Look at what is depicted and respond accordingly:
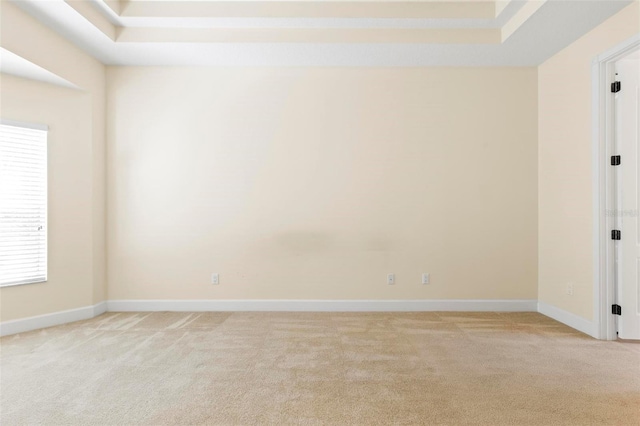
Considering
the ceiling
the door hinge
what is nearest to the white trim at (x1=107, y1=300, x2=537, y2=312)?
the door hinge

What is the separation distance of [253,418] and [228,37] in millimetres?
3836

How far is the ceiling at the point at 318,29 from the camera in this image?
3754 mm

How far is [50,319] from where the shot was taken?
4.08 metres

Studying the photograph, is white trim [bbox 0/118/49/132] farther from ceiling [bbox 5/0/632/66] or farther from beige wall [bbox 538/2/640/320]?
beige wall [bbox 538/2/640/320]

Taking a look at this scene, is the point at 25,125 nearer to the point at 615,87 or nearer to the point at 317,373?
the point at 317,373

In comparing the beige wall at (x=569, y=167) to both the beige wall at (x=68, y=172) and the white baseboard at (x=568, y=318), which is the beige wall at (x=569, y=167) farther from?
the beige wall at (x=68, y=172)

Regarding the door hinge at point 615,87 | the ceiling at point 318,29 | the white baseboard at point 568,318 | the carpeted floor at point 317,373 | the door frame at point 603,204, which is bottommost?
the carpeted floor at point 317,373

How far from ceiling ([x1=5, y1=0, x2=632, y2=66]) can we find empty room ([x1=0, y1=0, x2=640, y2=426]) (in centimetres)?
3

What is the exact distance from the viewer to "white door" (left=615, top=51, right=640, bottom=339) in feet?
11.3

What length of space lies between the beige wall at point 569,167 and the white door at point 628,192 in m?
0.24

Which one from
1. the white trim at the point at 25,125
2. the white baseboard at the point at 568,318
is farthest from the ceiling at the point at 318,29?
the white baseboard at the point at 568,318

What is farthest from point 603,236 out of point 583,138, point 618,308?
point 583,138

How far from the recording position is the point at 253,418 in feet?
7.25

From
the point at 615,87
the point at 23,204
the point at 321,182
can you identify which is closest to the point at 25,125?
the point at 23,204
